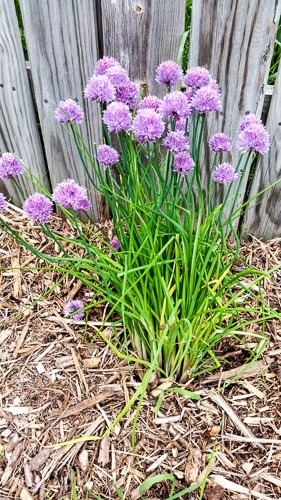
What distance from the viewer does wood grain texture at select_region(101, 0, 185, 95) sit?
1667 millimetres

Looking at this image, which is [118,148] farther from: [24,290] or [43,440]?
[43,440]

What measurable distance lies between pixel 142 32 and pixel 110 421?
55.8 inches

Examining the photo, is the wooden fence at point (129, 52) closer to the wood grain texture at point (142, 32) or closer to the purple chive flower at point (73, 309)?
the wood grain texture at point (142, 32)

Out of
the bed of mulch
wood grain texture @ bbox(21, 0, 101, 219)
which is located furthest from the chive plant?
wood grain texture @ bbox(21, 0, 101, 219)

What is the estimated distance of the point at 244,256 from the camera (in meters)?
2.11

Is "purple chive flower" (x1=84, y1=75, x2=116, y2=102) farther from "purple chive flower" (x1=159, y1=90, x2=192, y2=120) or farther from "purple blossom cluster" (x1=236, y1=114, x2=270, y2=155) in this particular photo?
"purple blossom cluster" (x1=236, y1=114, x2=270, y2=155)

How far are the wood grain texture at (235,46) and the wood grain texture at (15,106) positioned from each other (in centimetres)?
72

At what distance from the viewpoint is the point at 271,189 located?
204cm

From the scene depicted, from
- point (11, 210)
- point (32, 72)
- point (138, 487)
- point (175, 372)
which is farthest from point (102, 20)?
point (138, 487)

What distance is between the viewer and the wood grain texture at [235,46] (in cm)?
161

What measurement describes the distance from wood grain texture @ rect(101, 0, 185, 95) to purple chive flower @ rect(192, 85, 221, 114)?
556mm

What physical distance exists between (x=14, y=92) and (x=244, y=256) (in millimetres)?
1255

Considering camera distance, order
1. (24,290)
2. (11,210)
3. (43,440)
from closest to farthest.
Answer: (43,440)
(24,290)
(11,210)

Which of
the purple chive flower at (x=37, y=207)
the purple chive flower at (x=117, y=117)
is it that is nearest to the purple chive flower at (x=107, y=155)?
the purple chive flower at (x=117, y=117)
